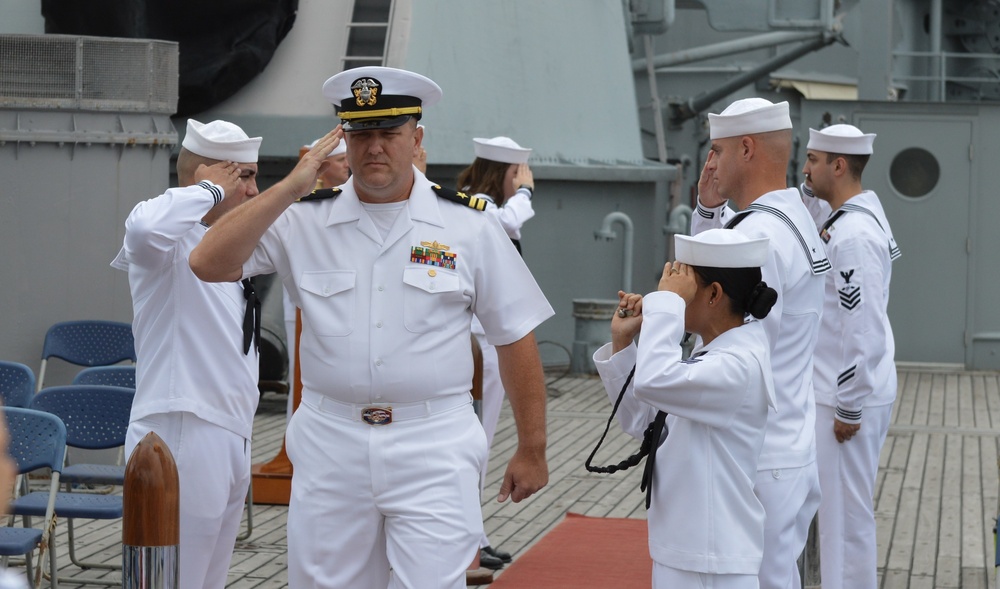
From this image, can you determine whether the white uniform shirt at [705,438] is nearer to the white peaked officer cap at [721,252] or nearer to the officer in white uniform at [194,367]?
the white peaked officer cap at [721,252]

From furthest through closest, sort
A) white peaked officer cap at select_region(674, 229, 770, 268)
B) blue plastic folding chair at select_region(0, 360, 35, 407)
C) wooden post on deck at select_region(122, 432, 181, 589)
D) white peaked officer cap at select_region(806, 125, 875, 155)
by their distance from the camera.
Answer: blue plastic folding chair at select_region(0, 360, 35, 407) < white peaked officer cap at select_region(806, 125, 875, 155) < white peaked officer cap at select_region(674, 229, 770, 268) < wooden post on deck at select_region(122, 432, 181, 589)

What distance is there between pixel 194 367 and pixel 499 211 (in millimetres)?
3187

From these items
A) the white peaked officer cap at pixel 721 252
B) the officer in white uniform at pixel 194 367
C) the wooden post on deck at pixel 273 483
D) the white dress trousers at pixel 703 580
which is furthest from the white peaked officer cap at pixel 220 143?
the wooden post on deck at pixel 273 483

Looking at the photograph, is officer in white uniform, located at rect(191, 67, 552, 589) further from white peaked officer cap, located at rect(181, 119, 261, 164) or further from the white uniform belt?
white peaked officer cap, located at rect(181, 119, 261, 164)

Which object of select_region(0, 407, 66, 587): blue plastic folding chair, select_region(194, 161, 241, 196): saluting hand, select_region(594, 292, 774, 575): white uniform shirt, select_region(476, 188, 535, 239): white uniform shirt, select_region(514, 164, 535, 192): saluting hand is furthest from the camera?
select_region(514, 164, 535, 192): saluting hand

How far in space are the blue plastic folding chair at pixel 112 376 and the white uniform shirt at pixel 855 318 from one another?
11.9ft

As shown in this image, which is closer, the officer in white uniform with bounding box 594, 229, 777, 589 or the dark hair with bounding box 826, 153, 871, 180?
the officer in white uniform with bounding box 594, 229, 777, 589

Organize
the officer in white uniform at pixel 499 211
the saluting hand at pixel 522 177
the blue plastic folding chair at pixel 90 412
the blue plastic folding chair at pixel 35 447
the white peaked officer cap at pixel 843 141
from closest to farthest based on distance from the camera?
the blue plastic folding chair at pixel 35 447, the white peaked officer cap at pixel 843 141, the blue plastic folding chair at pixel 90 412, the officer in white uniform at pixel 499 211, the saluting hand at pixel 522 177

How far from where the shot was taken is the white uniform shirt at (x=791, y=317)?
14.7ft

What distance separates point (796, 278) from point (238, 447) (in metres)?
1.98

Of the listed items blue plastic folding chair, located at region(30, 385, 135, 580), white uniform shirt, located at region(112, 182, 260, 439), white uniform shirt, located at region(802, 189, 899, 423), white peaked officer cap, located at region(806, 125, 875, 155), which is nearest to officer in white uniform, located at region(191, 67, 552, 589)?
white uniform shirt, located at region(112, 182, 260, 439)

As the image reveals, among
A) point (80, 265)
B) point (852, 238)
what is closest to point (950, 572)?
point (852, 238)

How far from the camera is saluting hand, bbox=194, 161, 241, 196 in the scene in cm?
498

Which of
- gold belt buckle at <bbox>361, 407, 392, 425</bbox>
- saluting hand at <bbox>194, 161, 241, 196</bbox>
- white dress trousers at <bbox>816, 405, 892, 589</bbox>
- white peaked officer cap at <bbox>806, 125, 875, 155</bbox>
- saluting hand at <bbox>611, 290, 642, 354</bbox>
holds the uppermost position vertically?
white peaked officer cap at <bbox>806, 125, 875, 155</bbox>
